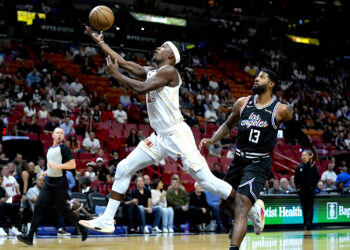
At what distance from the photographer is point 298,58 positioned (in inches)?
1297

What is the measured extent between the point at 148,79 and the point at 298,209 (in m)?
10.4

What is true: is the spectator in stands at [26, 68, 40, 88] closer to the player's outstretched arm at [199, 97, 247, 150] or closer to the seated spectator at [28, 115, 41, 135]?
the seated spectator at [28, 115, 41, 135]

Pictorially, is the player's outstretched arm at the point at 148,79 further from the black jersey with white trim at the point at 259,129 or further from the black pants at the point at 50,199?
the black pants at the point at 50,199

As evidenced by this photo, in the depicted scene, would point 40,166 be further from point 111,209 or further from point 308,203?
point 111,209

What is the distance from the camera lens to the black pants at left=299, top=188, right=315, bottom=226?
15242mm

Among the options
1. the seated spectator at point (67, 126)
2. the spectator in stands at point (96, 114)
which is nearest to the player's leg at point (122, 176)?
the seated spectator at point (67, 126)

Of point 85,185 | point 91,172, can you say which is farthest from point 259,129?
point 91,172

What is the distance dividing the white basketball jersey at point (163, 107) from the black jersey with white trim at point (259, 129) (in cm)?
87

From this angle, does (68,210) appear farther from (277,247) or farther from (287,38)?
(287,38)

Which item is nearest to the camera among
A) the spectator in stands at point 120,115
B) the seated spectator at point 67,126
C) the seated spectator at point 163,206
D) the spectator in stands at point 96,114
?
the seated spectator at point 163,206

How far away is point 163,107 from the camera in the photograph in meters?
7.25

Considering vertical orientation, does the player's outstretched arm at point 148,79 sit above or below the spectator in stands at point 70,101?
below

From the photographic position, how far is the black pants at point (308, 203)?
15.2 metres

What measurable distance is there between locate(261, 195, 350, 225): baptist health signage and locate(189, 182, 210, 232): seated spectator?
159cm
